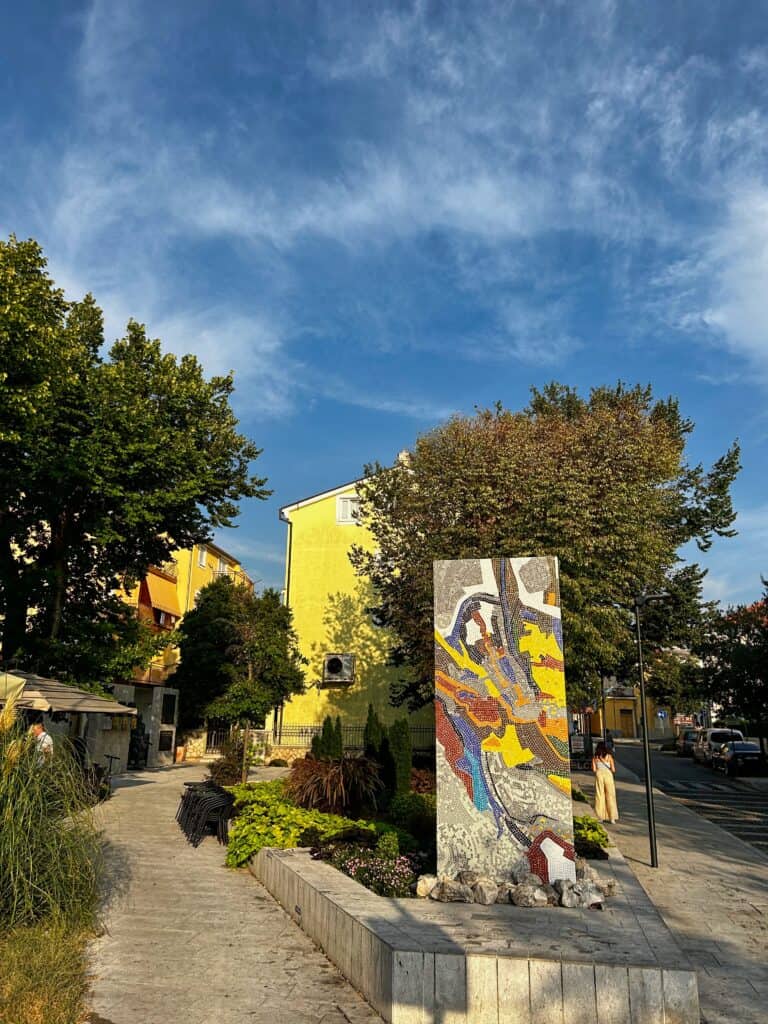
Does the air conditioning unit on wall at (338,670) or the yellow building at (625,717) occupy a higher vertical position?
the air conditioning unit on wall at (338,670)

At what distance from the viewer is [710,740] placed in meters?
35.5

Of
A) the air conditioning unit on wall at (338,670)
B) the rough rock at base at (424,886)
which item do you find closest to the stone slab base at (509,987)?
the rough rock at base at (424,886)

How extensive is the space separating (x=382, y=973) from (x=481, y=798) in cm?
281

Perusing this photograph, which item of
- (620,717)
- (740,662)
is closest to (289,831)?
(740,662)

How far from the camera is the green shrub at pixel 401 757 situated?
46.1 ft

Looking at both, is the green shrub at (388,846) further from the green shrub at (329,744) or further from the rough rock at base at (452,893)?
the green shrub at (329,744)

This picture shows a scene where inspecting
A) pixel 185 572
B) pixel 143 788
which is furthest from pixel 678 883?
pixel 185 572

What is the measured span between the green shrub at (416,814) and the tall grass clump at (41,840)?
16.2ft

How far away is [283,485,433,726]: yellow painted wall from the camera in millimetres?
29969

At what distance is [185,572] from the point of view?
36812 mm

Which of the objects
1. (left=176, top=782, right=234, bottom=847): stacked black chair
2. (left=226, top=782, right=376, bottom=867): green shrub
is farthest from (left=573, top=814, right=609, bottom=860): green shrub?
(left=176, top=782, right=234, bottom=847): stacked black chair

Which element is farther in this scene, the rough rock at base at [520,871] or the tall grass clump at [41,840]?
the rough rock at base at [520,871]

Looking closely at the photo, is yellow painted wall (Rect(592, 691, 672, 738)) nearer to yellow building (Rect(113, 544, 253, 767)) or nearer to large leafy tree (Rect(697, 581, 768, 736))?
large leafy tree (Rect(697, 581, 768, 736))

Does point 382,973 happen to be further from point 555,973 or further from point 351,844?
point 351,844
